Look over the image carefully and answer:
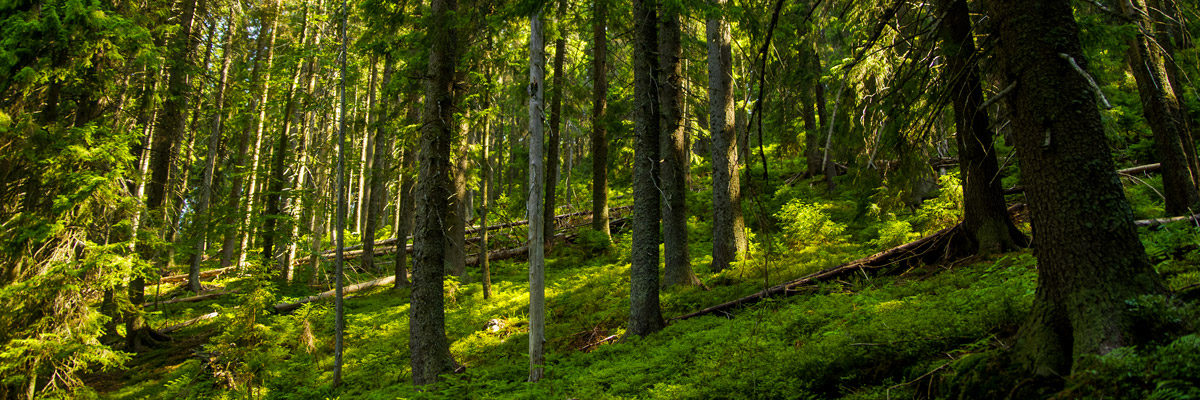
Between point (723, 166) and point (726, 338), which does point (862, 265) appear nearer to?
point (726, 338)

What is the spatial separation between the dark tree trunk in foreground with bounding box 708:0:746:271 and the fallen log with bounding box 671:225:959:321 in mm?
2598

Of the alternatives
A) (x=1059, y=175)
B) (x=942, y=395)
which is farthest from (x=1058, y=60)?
(x=942, y=395)

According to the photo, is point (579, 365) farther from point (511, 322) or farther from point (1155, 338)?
point (1155, 338)

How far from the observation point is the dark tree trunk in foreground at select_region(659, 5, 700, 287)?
10.4 metres

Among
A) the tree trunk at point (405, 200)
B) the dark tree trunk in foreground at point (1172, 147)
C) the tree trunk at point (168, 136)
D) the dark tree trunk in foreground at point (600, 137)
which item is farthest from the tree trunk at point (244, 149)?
the dark tree trunk in foreground at point (1172, 147)

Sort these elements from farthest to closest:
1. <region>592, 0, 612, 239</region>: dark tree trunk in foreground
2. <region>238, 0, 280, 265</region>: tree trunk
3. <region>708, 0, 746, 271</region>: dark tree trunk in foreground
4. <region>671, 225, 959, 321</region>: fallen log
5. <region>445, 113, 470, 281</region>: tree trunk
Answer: <region>592, 0, 612, 239</region>: dark tree trunk in foreground, <region>238, 0, 280, 265</region>: tree trunk, <region>445, 113, 470, 281</region>: tree trunk, <region>708, 0, 746, 271</region>: dark tree trunk in foreground, <region>671, 225, 959, 321</region>: fallen log

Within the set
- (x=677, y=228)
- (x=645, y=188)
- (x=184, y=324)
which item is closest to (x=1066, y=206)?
(x=645, y=188)

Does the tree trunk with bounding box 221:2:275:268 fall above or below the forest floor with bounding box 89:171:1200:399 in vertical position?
above

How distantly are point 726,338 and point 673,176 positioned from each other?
438 cm

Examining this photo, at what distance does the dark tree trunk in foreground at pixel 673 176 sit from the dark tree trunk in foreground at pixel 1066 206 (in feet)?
23.4

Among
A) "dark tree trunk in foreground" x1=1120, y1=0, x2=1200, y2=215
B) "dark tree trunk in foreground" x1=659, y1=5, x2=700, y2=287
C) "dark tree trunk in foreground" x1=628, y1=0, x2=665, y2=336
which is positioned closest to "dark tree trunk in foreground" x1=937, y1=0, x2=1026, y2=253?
"dark tree trunk in foreground" x1=1120, y1=0, x2=1200, y2=215

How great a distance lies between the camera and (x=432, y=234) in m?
8.15

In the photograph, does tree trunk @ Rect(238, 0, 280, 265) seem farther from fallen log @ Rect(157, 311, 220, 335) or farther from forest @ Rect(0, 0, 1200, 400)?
fallen log @ Rect(157, 311, 220, 335)

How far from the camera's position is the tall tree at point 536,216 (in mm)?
7098
